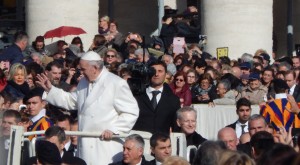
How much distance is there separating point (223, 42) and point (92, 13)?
9.81 feet

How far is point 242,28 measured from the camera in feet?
81.3

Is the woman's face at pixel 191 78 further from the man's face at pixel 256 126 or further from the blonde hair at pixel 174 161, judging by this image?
the blonde hair at pixel 174 161

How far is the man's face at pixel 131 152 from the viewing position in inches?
490

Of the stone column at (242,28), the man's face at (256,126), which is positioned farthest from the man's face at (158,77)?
the stone column at (242,28)

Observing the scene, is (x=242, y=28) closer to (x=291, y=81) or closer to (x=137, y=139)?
(x=291, y=81)

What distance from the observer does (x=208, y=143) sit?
412 inches

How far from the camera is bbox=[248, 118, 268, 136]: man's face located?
1359 cm

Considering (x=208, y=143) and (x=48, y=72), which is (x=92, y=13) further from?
(x=208, y=143)

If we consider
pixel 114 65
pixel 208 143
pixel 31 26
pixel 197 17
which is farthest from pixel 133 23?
pixel 208 143

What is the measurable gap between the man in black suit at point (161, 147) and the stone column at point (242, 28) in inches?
473

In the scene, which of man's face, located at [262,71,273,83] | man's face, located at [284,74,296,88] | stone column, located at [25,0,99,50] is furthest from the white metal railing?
stone column, located at [25,0,99,50]

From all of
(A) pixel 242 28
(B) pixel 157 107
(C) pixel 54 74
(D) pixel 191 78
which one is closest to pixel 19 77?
(C) pixel 54 74

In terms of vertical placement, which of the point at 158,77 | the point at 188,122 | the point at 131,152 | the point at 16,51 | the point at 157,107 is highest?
the point at 16,51

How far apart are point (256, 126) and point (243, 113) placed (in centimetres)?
163
